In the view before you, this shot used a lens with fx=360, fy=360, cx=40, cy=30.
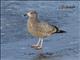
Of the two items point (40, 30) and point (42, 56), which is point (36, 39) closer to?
point (40, 30)

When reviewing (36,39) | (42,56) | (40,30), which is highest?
(40,30)

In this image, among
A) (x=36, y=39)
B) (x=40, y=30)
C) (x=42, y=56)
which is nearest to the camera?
(x=42, y=56)

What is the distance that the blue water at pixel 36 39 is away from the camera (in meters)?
4.97

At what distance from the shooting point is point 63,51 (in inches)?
200

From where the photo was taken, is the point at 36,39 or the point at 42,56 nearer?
the point at 42,56

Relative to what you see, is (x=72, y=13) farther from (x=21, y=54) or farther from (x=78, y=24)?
(x=21, y=54)

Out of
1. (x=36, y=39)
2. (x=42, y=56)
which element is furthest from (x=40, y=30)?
(x=42, y=56)

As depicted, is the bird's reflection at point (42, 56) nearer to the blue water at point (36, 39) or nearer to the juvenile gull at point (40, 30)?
the blue water at point (36, 39)

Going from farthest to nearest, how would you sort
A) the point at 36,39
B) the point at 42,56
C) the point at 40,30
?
1. the point at 36,39
2. the point at 40,30
3. the point at 42,56

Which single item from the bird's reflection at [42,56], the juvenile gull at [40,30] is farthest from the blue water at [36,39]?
the juvenile gull at [40,30]

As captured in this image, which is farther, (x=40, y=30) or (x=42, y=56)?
(x=40, y=30)

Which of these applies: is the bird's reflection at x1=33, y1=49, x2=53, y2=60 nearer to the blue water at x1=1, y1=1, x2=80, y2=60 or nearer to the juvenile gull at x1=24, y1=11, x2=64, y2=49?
→ the blue water at x1=1, y1=1, x2=80, y2=60

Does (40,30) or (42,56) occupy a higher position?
(40,30)

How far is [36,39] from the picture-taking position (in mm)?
5422
